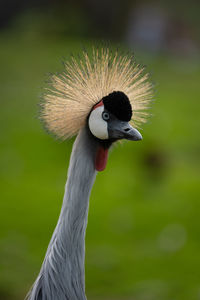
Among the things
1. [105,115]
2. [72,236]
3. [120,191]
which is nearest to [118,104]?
[105,115]

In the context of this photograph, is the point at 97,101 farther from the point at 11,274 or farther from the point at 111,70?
the point at 11,274

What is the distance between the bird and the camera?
1.48m

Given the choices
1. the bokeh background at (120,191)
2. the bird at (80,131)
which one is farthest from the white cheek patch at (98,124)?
the bokeh background at (120,191)

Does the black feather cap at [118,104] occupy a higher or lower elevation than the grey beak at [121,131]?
higher

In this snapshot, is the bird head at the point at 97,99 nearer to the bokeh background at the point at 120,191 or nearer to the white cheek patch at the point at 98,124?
the white cheek patch at the point at 98,124

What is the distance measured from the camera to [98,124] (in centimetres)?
147

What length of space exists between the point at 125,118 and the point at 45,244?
2019mm

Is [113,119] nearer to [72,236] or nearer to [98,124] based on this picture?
[98,124]

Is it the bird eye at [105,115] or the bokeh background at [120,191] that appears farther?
the bokeh background at [120,191]

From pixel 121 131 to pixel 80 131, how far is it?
137mm

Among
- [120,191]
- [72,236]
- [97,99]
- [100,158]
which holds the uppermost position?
[120,191]

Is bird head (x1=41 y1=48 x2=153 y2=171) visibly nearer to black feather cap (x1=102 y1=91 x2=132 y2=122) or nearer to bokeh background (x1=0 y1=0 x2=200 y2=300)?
black feather cap (x1=102 y1=91 x2=132 y2=122)

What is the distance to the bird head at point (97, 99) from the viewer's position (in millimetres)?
1478

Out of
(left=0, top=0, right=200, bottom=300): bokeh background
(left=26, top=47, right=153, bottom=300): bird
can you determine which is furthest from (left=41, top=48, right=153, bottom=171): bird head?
(left=0, top=0, right=200, bottom=300): bokeh background
